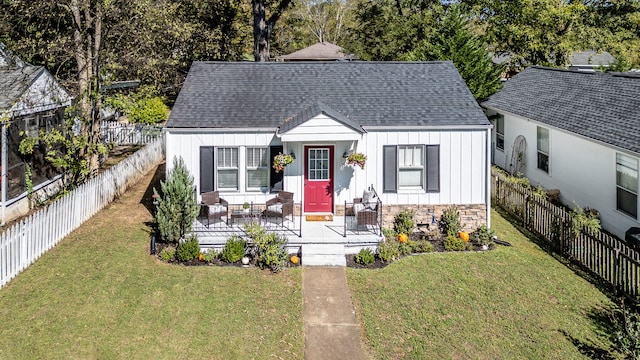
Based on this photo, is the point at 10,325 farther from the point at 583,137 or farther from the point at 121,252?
the point at 583,137

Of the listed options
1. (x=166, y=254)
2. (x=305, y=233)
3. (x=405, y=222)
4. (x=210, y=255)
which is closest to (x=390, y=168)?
(x=405, y=222)

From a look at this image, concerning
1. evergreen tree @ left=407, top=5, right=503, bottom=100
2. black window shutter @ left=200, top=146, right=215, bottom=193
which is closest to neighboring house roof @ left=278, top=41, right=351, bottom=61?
evergreen tree @ left=407, top=5, right=503, bottom=100

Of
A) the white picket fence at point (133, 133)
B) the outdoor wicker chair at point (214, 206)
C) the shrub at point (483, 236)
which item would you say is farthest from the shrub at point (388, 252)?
the white picket fence at point (133, 133)

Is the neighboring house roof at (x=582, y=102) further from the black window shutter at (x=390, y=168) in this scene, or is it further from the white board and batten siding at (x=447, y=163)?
the black window shutter at (x=390, y=168)

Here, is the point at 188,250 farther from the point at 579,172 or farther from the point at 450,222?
the point at 579,172

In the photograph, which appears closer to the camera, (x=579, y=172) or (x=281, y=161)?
(x=281, y=161)

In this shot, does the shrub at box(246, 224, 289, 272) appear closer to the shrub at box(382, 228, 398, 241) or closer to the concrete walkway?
the concrete walkway

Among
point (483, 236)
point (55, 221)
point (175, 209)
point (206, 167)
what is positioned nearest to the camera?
point (55, 221)
